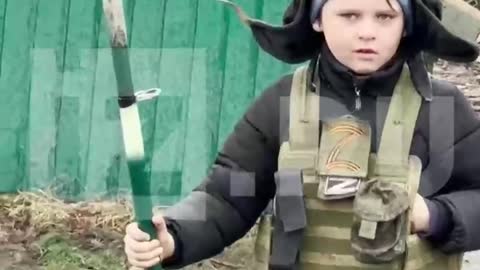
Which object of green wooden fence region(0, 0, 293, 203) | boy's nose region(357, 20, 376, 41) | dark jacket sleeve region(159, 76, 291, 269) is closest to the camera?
boy's nose region(357, 20, 376, 41)

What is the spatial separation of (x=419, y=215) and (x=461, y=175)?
16 cm

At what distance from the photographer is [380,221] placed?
10.5ft

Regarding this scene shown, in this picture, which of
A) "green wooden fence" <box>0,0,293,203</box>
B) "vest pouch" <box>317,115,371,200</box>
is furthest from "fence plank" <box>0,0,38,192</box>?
"vest pouch" <box>317,115,371,200</box>

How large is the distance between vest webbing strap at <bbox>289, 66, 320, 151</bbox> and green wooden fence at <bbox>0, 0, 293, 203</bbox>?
3.08m

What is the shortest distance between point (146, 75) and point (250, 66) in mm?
480

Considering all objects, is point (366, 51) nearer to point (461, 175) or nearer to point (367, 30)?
point (367, 30)

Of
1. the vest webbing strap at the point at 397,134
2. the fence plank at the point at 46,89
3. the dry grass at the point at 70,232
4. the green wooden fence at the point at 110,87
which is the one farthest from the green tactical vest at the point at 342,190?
the fence plank at the point at 46,89

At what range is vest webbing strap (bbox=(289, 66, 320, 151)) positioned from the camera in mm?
3293

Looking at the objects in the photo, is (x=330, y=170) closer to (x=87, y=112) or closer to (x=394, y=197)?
(x=394, y=197)

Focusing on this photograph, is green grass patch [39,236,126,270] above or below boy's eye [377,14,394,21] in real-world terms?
below

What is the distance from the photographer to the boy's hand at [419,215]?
128 inches

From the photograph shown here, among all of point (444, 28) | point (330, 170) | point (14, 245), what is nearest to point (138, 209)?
point (330, 170)

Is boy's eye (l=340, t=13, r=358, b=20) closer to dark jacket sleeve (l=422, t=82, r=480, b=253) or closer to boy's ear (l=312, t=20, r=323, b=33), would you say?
boy's ear (l=312, t=20, r=323, b=33)

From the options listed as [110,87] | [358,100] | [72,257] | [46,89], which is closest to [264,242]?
[358,100]
